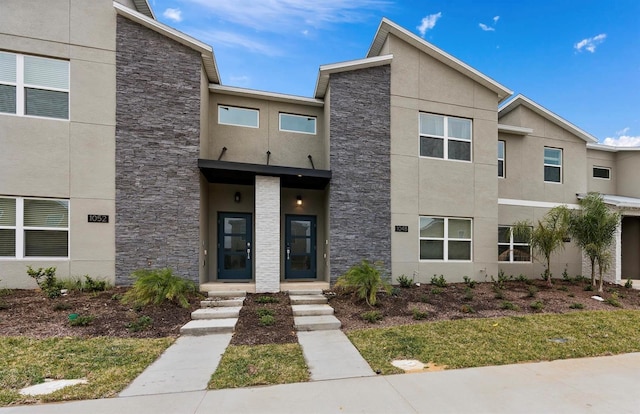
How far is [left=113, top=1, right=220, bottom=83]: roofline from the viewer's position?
8.03 meters

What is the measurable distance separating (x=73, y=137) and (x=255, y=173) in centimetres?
473

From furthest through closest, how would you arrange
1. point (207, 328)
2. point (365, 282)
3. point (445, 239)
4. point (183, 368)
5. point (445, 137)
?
point (445, 137)
point (445, 239)
point (365, 282)
point (207, 328)
point (183, 368)

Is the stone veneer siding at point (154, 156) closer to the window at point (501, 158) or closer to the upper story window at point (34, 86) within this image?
the upper story window at point (34, 86)

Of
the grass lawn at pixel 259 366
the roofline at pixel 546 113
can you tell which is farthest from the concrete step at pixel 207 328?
the roofline at pixel 546 113

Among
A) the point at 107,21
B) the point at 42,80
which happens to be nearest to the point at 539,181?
the point at 107,21

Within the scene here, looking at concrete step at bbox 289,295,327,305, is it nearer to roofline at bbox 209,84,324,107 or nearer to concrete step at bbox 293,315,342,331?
concrete step at bbox 293,315,342,331

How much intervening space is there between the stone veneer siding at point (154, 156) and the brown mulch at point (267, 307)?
4.02 feet

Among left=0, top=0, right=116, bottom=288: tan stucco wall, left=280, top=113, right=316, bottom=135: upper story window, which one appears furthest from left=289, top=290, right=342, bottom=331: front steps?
left=280, top=113, right=316, bottom=135: upper story window

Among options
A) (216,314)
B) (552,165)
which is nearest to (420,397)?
(216,314)

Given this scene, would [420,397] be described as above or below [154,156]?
below

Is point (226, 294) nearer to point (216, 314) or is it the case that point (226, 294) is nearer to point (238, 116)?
point (216, 314)

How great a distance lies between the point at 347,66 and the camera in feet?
31.0

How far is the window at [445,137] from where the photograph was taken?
10.2 m

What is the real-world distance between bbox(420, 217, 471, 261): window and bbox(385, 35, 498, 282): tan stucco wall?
0.73ft
